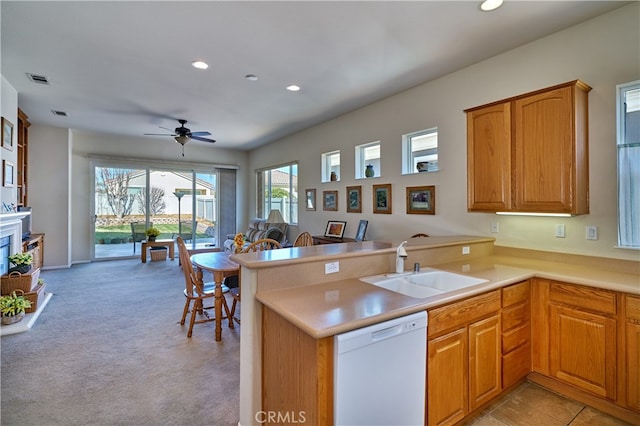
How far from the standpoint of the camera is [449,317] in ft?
5.70

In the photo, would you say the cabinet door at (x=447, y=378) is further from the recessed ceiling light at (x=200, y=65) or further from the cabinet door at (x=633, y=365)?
the recessed ceiling light at (x=200, y=65)

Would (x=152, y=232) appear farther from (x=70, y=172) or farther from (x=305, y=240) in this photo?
(x=305, y=240)

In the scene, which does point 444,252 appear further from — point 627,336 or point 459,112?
point 459,112

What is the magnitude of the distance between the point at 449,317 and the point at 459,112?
8.69 feet

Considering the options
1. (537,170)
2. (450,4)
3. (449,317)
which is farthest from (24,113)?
(537,170)

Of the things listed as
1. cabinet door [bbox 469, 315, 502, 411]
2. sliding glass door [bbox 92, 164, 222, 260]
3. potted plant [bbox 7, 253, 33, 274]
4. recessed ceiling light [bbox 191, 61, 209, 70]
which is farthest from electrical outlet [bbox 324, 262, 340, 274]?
sliding glass door [bbox 92, 164, 222, 260]

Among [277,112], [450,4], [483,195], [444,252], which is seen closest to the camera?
[450,4]

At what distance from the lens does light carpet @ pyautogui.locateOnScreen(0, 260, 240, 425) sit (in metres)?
2.03

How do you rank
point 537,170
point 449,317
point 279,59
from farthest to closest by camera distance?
point 279,59
point 537,170
point 449,317

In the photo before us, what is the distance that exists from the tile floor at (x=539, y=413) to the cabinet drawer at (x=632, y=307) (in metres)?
0.72

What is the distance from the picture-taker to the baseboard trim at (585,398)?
1.97 m

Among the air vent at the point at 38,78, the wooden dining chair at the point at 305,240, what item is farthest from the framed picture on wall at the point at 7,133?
the wooden dining chair at the point at 305,240

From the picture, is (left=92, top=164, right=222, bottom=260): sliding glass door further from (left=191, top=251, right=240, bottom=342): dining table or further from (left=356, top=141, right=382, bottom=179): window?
(left=191, top=251, right=240, bottom=342): dining table

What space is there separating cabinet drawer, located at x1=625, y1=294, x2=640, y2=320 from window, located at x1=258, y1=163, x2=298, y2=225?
5.55 m
